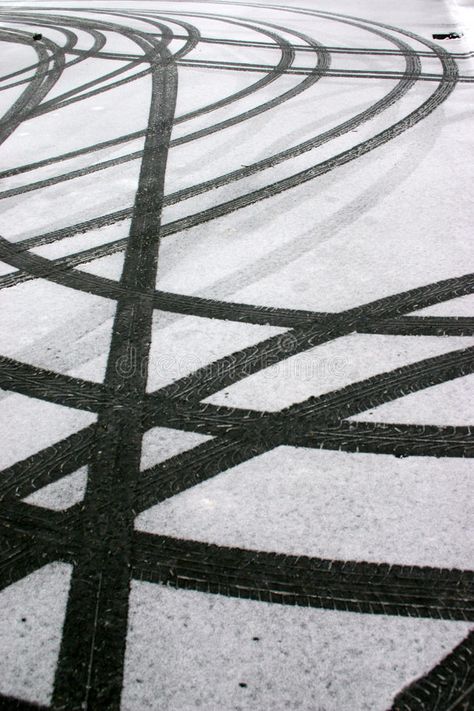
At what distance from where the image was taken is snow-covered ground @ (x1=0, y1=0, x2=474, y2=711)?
9.09ft

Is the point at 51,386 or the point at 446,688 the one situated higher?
the point at 51,386

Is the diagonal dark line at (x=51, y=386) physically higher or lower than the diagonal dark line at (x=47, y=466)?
higher

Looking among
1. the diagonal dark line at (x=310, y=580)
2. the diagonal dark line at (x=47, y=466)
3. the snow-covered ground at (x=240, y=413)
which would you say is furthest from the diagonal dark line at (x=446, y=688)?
the diagonal dark line at (x=47, y=466)

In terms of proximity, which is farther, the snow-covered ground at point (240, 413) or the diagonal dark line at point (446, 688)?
the snow-covered ground at point (240, 413)

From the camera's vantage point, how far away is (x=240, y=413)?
397 centimetres

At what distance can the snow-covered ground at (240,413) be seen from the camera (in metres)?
2.77

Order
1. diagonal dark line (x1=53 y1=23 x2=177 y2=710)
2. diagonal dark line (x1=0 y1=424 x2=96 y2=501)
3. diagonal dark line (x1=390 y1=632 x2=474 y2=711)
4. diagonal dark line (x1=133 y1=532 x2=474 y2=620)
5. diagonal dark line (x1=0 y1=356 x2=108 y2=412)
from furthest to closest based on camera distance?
1. diagonal dark line (x1=0 y1=356 x2=108 y2=412)
2. diagonal dark line (x1=0 y1=424 x2=96 y2=501)
3. diagonal dark line (x1=133 y1=532 x2=474 y2=620)
4. diagonal dark line (x1=53 y1=23 x2=177 y2=710)
5. diagonal dark line (x1=390 y1=632 x2=474 y2=711)

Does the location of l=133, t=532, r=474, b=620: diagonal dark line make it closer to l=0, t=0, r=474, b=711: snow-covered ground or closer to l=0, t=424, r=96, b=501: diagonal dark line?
l=0, t=0, r=474, b=711: snow-covered ground

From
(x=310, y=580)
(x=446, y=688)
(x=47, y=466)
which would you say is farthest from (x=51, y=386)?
(x=446, y=688)

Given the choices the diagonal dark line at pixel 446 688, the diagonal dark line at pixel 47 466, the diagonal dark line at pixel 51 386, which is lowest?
the diagonal dark line at pixel 446 688

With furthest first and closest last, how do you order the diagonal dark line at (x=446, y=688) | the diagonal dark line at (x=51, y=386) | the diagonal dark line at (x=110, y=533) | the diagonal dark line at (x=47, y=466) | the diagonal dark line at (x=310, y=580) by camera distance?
1. the diagonal dark line at (x=51, y=386)
2. the diagonal dark line at (x=47, y=466)
3. the diagonal dark line at (x=310, y=580)
4. the diagonal dark line at (x=110, y=533)
5. the diagonal dark line at (x=446, y=688)

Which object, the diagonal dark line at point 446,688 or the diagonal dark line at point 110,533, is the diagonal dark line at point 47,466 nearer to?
the diagonal dark line at point 110,533

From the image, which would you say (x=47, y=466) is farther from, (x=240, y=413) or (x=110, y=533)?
(x=240, y=413)

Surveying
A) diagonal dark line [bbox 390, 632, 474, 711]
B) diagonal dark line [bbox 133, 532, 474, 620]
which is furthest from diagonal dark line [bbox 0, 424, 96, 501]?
diagonal dark line [bbox 390, 632, 474, 711]
